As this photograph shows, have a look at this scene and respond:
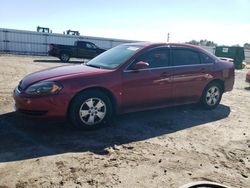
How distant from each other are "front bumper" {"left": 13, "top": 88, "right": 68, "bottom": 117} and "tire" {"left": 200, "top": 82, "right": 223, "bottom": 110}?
3652 millimetres

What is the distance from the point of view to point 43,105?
4797mm

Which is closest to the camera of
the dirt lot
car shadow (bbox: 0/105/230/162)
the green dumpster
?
the dirt lot

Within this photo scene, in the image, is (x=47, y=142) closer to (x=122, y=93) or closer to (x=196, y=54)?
(x=122, y=93)

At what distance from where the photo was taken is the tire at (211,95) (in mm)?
7031

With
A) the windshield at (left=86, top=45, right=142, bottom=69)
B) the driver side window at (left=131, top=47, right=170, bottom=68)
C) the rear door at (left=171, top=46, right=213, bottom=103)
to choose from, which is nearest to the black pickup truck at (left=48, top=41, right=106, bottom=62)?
the windshield at (left=86, top=45, right=142, bottom=69)

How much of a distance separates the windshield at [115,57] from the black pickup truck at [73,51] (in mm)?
14375

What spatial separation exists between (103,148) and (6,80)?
270 inches

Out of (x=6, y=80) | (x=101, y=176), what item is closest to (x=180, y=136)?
(x=101, y=176)

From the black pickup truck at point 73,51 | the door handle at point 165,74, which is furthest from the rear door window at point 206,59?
the black pickup truck at point 73,51

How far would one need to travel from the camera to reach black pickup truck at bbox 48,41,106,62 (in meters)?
20.1

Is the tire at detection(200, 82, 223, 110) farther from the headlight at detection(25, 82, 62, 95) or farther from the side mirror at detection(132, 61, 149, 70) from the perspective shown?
the headlight at detection(25, 82, 62, 95)

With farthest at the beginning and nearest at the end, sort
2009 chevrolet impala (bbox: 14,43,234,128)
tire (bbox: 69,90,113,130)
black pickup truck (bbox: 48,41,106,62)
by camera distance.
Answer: black pickup truck (bbox: 48,41,106,62), tire (bbox: 69,90,113,130), 2009 chevrolet impala (bbox: 14,43,234,128)

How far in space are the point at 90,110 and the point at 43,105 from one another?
85cm

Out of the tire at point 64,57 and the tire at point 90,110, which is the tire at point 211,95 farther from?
the tire at point 64,57
